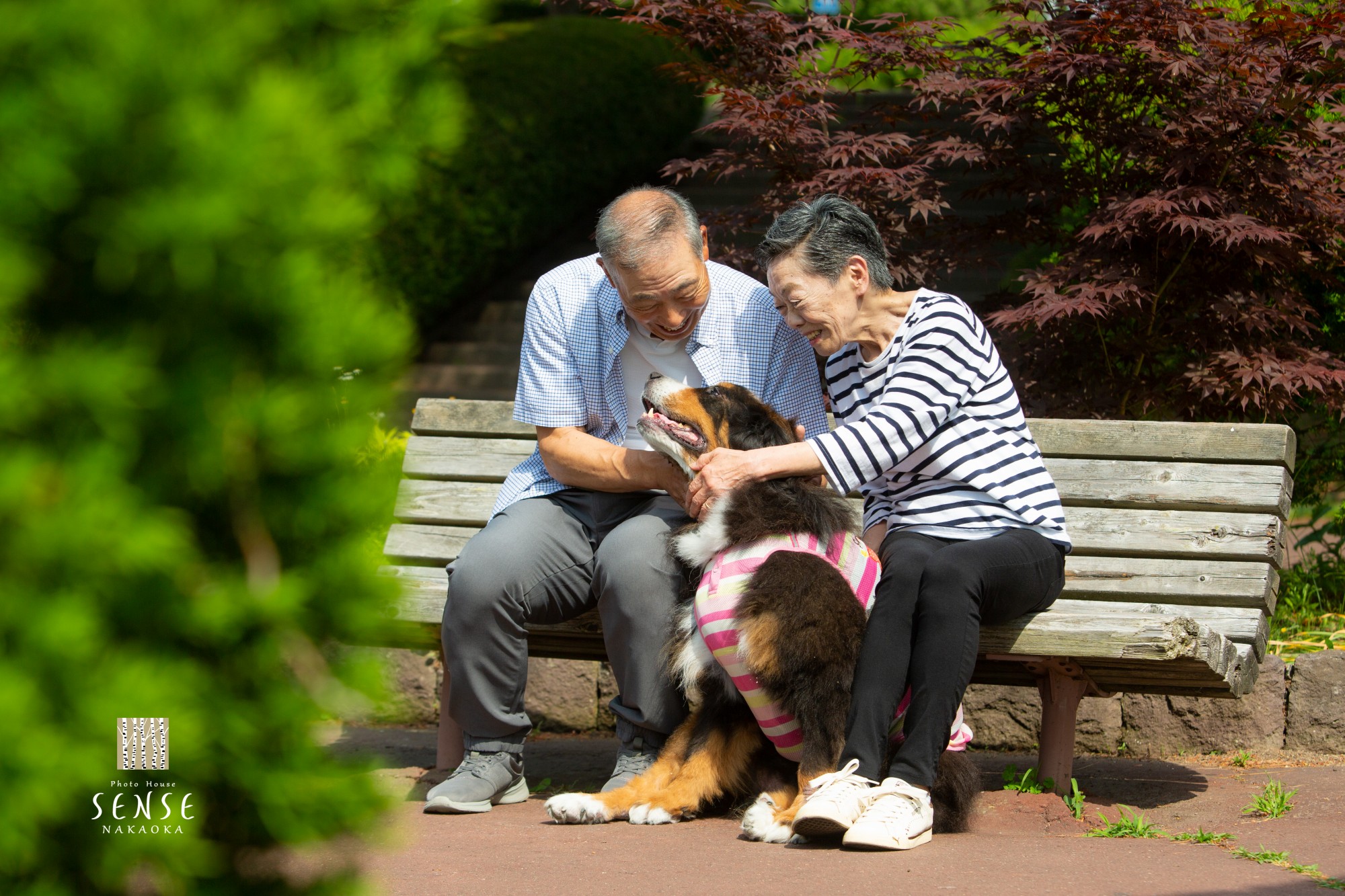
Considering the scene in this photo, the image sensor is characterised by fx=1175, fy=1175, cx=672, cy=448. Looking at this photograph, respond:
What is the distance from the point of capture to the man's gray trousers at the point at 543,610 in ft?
11.7

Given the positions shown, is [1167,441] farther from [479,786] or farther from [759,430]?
[479,786]

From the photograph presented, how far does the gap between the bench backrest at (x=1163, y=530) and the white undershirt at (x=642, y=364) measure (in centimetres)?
69

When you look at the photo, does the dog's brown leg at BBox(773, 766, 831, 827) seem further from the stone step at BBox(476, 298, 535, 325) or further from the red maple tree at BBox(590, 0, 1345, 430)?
the stone step at BBox(476, 298, 535, 325)

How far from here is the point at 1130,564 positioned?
391 cm

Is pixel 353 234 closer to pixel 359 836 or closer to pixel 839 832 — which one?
pixel 359 836

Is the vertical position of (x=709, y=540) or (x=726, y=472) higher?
(x=726, y=472)

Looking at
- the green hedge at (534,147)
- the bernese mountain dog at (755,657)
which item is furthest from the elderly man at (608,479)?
the green hedge at (534,147)

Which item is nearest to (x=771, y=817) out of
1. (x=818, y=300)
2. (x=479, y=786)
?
(x=479, y=786)

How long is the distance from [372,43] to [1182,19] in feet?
14.6

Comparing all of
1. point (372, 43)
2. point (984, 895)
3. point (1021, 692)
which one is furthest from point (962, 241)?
point (372, 43)

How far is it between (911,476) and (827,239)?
0.75 metres

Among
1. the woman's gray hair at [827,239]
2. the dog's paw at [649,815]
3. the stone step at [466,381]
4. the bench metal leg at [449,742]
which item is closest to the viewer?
the dog's paw at [649,815]

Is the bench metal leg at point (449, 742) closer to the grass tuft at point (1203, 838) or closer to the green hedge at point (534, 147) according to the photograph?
the grass tuft at point (1203, 838)

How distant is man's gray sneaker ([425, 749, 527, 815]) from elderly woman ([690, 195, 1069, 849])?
1.04 m
